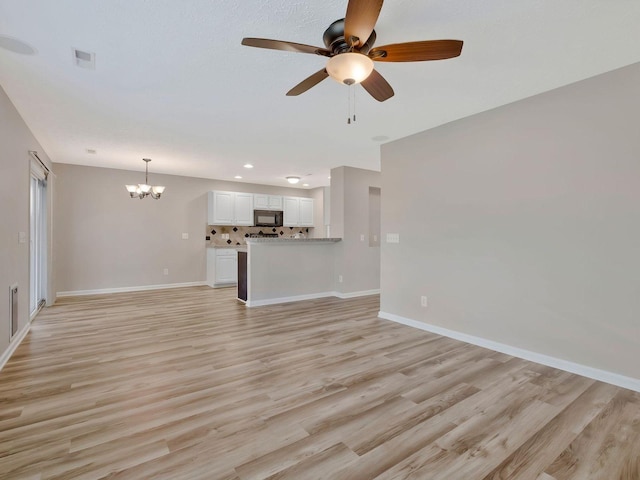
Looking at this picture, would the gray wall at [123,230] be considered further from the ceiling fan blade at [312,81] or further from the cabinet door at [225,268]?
the ceiling fan blade at [312,81]

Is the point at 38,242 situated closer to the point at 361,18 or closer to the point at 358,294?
the point at 358,294

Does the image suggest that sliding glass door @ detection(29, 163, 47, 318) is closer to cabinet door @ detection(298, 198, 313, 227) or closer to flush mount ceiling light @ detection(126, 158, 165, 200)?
flush mount ceiling light @ detection(126, 158, 165, 200)

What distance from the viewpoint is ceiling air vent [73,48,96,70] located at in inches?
91.4

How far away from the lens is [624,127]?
2.48 m

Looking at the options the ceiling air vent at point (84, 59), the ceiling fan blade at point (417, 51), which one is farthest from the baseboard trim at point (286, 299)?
the ceiling fan blade at point (417, 51)

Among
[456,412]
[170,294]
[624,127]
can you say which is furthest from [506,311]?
[170,294]

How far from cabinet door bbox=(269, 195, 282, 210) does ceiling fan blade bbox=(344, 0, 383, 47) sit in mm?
6358

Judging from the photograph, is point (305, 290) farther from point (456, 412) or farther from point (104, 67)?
point (104, 67)

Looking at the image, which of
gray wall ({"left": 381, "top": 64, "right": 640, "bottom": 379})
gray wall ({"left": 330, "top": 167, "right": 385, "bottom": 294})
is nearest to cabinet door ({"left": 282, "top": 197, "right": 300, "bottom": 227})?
gray wall ({"left": 330, "top": 167, "right": 385, "bottom": 294})

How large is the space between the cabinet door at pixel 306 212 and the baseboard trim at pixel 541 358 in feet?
16.0

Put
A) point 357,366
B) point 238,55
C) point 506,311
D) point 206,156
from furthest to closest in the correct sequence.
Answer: point 206,156 < point 506,311 < point 357,366 < point 238,55

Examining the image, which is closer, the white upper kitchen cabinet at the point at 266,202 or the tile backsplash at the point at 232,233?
the tile backsplash at the point at 232,233

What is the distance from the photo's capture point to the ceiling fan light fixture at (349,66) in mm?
1731

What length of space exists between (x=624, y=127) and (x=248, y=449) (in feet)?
11.5
